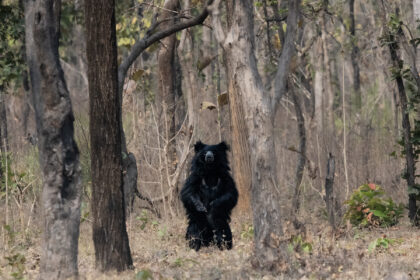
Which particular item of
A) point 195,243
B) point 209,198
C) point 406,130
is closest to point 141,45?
point 209,198

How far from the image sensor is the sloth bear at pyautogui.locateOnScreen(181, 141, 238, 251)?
1020 cm

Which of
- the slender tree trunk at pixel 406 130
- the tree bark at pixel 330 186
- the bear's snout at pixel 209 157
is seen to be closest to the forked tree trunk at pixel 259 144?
the tree bark at pixel 330 186

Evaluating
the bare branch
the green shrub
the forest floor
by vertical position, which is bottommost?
the forest floor

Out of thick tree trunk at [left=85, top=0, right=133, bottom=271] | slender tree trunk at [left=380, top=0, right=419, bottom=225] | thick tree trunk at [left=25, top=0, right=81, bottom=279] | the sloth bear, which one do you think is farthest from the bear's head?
thick tree trunk at [left=25, top=0, right=81, bottom=279]

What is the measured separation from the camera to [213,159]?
10.0 meters

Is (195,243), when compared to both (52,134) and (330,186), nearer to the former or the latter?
(330,186)

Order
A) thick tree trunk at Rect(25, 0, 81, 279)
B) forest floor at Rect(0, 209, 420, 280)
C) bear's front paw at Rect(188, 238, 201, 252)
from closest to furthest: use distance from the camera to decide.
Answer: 1. thick tree trunk at Rect(25, 0, 81, 279)
2. forest floor at Rect(0, 209, 420, 280)
3. bear's front paw at Rect(188, 238, 201, 252)

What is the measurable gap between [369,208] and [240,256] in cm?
303

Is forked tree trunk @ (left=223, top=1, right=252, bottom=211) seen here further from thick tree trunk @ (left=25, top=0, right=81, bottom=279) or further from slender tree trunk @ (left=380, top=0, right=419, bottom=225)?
thick tree trunk @ (left=25, top=0, right=81, bottom=279)

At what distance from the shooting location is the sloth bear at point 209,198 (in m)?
10.2

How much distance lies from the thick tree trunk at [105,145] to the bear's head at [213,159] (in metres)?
2.52

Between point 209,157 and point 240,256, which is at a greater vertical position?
point 209,157

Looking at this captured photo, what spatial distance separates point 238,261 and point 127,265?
145cm

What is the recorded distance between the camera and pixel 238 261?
856cm
